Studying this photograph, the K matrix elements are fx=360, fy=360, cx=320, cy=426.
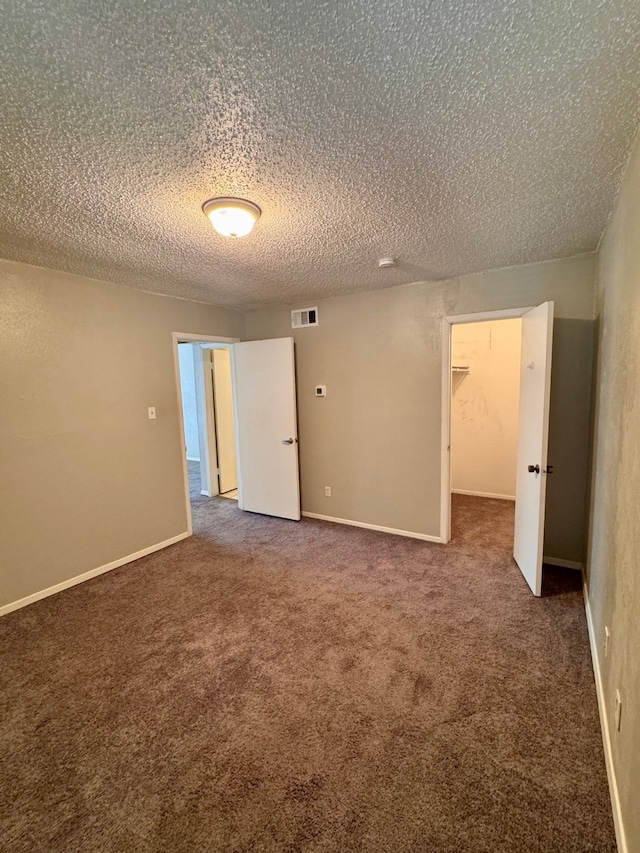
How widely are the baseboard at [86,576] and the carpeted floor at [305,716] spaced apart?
7 centimetres

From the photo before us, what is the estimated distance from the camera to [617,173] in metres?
1.59

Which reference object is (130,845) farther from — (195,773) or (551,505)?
(551,505)

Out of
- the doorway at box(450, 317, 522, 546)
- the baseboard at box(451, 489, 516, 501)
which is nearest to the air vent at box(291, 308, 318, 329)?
the doorway at box(450, 317, 522, 546)

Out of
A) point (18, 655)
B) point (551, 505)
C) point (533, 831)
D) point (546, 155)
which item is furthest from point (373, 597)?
point (546, 155)

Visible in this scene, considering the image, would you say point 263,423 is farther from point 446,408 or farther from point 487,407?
point 487,407

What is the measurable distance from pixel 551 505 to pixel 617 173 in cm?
228

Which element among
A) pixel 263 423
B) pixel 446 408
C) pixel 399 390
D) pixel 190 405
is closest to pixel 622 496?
pixel 446 408

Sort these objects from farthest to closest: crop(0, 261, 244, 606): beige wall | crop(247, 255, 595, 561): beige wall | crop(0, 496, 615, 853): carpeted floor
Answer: crop(247, 255, 595, 561): beige wall, crop(0, 261, 244, 606): beige wall, crop(0, 496, 615, 853): carpeted floor

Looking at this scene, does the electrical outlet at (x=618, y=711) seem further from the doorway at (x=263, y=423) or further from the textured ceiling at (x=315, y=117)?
the doorway at (x=263, y=423)

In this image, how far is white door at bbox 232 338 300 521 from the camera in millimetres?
3969

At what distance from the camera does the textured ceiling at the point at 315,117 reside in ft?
2.99

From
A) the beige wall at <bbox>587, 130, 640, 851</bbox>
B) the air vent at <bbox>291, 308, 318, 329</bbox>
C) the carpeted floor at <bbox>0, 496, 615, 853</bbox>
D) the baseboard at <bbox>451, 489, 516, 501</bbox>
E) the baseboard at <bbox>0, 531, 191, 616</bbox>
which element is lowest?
the carpeted floor at <bbox>0, 496, 615, 853</bbox>

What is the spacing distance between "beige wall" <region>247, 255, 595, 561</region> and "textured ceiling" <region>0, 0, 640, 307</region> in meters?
0.70

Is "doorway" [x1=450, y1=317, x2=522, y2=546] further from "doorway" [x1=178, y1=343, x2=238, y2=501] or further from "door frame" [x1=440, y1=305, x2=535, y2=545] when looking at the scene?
"doorway" [x1=178, y1=343, x2=238, y2=501]
